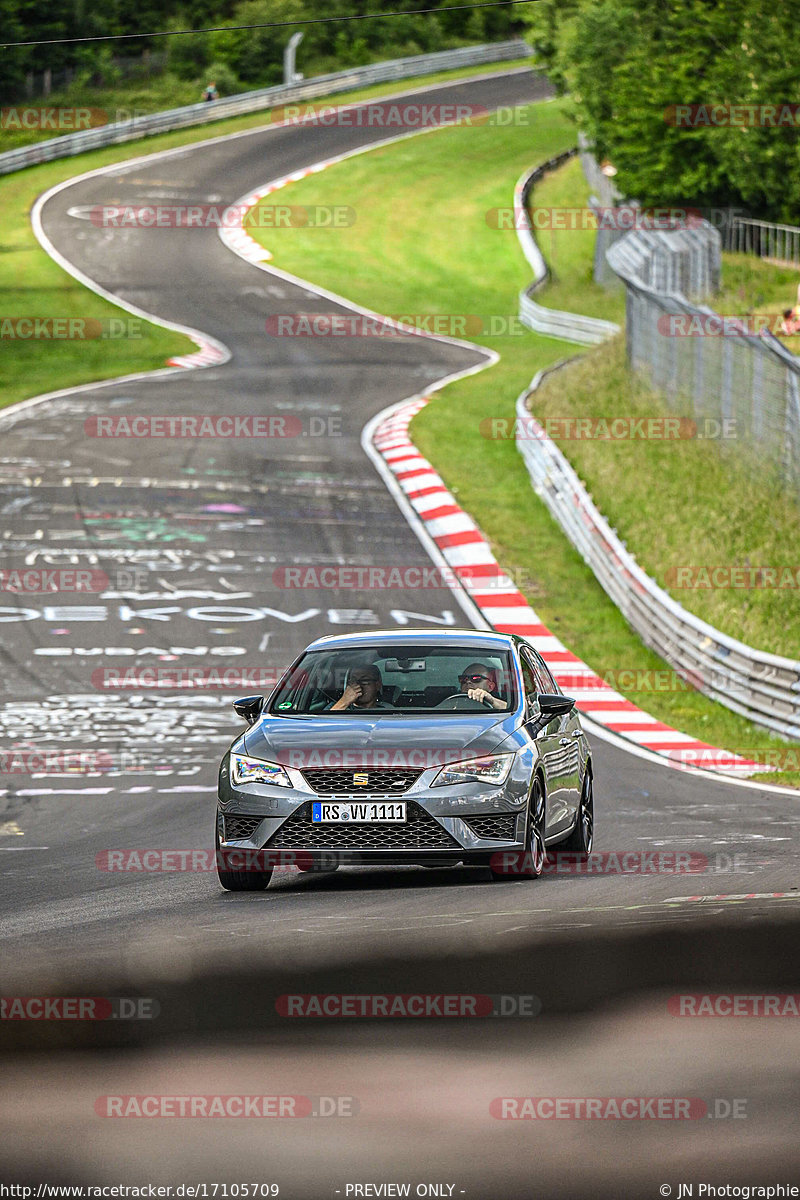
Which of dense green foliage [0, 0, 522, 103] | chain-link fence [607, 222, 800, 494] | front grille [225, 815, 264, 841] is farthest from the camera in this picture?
dense green foliage [0, 0, 522, 103]

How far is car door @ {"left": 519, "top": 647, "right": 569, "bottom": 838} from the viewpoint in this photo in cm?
1010

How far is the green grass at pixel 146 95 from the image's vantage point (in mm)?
77875

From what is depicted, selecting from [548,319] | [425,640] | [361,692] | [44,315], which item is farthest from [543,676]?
[548,319]

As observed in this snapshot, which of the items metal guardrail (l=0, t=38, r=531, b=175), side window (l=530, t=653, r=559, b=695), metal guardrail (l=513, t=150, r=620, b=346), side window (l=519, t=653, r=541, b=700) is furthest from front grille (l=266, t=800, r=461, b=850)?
metal guardrail (l=0, t=38, r=531, b=175)

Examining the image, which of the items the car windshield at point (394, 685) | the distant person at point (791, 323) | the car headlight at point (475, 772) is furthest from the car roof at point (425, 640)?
Result: the distant person at point (791, 323)

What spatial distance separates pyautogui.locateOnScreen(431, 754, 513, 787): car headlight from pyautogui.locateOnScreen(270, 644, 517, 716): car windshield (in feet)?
2.34

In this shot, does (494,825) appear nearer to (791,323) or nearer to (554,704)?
(554,704)

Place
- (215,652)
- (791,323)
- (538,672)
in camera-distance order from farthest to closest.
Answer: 1. (791,323)
2. (215,652)
3. (538,672)

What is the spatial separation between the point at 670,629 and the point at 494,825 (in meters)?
10.6

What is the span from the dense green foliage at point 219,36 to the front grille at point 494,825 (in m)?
73.2

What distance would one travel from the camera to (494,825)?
9.38 metres

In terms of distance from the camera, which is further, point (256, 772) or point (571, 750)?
point (571, 750)

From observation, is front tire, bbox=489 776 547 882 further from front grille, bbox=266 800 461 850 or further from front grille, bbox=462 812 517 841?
front grille, bbox=266 800 461 850

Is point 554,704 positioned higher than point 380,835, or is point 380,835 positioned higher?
point 554,704
